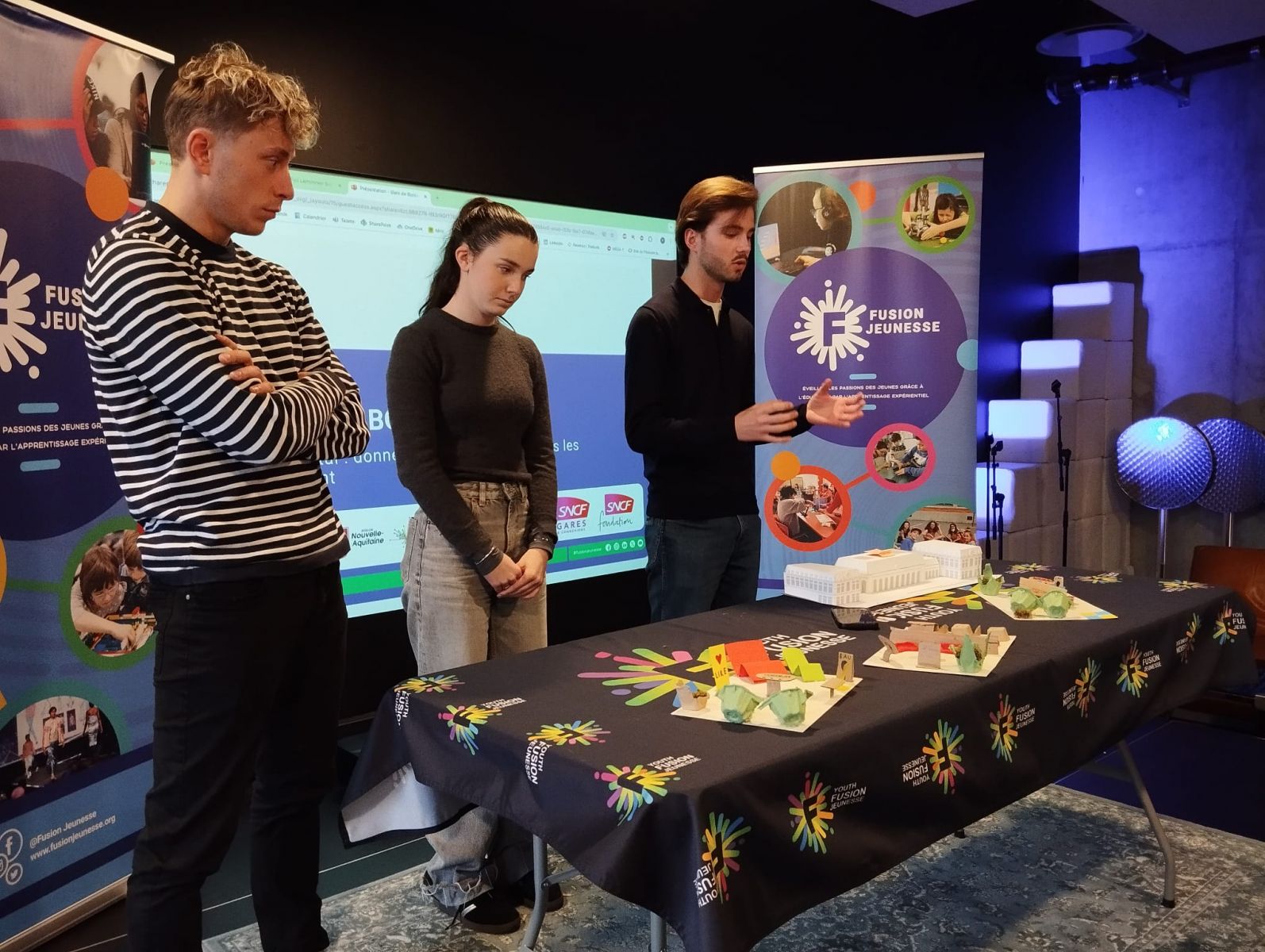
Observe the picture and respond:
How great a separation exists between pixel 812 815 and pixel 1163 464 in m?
4.60

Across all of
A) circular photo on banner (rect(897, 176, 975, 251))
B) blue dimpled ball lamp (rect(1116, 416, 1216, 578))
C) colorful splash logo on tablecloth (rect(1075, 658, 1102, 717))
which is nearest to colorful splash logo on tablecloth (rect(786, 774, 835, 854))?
colorful splash logo on tablecloth (rect(1075, 658, 1102, 717))

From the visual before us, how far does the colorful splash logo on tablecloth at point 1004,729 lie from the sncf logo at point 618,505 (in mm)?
2576

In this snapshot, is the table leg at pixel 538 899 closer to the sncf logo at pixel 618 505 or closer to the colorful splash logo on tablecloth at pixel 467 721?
the colorful splash logo on tablecloth at pixel 467 721

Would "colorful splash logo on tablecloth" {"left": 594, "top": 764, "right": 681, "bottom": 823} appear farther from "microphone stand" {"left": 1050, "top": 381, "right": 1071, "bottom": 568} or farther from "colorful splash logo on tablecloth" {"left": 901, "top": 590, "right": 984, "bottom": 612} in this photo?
"microphone stand" {"left": 1050, "top": 381, "right": 1071, "bottom": 568}

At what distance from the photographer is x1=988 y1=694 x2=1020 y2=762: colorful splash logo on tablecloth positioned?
1556 millimetres

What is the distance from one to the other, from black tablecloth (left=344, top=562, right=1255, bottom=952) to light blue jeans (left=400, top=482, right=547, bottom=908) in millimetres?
302

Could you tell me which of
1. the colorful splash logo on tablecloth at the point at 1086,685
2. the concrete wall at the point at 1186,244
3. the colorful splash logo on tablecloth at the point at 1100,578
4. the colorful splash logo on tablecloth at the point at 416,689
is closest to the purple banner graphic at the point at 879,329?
the colorful splash logo on tablecloth at the point at 1100,578

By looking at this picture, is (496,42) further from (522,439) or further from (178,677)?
(178,677)

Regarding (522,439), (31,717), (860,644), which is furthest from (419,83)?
(860,644)

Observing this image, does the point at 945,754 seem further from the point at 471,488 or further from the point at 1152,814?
the point at 1152,814

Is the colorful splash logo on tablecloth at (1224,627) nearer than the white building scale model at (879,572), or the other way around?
the white building scale model at (879,572)

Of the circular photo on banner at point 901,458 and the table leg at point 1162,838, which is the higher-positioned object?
the circular photo on banner at point 901,458

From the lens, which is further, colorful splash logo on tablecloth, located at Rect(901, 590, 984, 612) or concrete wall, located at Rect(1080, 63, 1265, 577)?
concrete wall, located at Rect(1080, 63, 1265, 577)

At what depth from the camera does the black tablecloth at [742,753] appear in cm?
116
